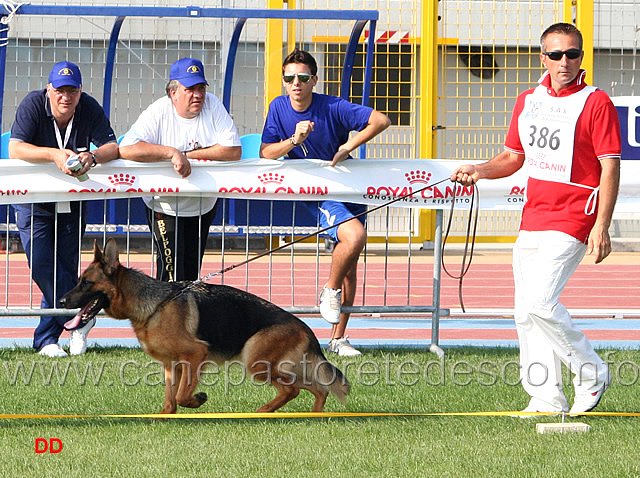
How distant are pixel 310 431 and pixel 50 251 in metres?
3.46

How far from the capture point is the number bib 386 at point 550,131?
216 inches

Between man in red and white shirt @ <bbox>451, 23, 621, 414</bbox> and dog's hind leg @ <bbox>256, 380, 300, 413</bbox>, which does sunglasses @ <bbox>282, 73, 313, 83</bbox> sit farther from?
dog's hind leg @ <bbox>256, 380, 300, 413</bbox>

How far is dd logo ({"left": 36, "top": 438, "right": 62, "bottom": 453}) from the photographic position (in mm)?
4992

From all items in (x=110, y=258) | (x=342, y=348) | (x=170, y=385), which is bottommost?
(x=342, y=348)

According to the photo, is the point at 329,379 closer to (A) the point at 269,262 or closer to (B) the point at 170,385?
(B) the point at 170,385

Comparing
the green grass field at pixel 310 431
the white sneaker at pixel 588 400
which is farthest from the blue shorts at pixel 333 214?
the white sneaker at pixel 588 400

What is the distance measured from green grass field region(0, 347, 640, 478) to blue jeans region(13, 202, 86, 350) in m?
0.62

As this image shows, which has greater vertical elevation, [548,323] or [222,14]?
[222,14]

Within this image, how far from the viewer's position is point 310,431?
17.7 ft

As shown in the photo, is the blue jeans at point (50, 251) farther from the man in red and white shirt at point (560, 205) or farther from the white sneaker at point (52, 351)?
the man in red and white shirt at point (560, 205)

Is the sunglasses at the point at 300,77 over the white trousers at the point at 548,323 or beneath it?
over

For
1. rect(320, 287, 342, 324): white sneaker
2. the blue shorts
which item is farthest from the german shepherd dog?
the blue shorts

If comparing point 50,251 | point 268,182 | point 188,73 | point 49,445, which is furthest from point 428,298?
point 49,445

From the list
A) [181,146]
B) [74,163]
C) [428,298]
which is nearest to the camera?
[74,163]
